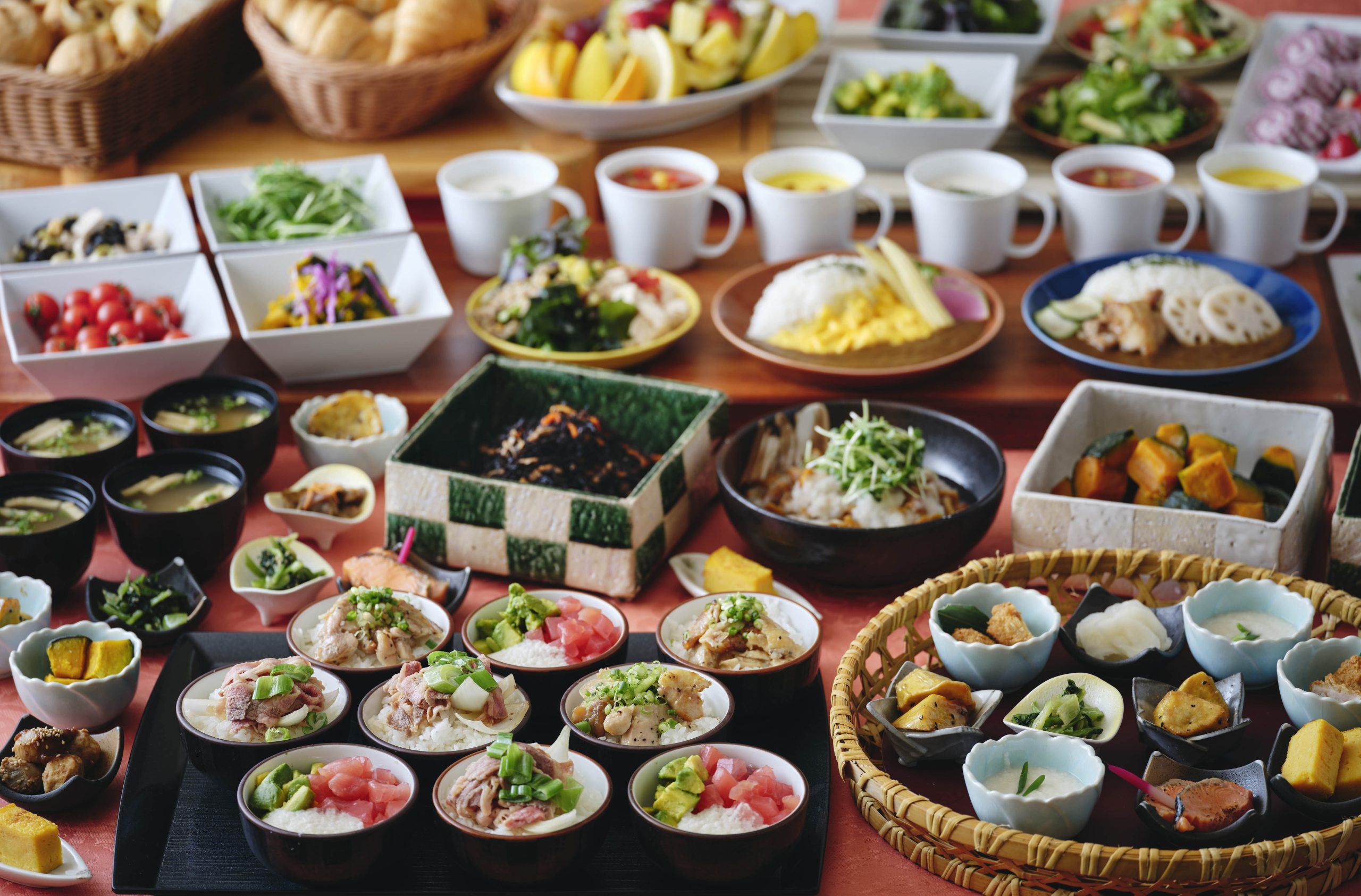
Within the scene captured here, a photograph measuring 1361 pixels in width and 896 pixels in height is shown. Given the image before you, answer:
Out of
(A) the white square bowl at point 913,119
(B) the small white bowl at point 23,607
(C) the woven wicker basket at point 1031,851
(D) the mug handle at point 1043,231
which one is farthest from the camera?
(A) the white square bowl at point 913,119

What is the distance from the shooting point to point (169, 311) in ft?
9.02

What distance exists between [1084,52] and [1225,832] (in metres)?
3.03

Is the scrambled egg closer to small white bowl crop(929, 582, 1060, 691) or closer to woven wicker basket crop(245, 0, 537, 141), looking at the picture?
small white bowl crop(929, 582, 1060, 691)

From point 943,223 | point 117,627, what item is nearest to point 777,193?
point 943,223

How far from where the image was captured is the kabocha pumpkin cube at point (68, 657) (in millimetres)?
1874

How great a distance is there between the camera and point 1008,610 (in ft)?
6.11

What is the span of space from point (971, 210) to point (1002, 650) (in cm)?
141

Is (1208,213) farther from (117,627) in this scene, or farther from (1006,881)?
(117,627)

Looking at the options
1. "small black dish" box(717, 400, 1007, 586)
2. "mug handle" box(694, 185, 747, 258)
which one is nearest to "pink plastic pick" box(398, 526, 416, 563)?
"small black dish" box(717, 400, 1007, 586)

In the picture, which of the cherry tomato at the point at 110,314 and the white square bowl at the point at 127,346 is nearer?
the white square bowl at the point at 127,346

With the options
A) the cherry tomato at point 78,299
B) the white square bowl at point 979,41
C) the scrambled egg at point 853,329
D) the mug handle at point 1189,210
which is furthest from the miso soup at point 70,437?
the white square bowl at point 979,41

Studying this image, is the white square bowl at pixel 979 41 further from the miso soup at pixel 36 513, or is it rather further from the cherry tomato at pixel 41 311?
the miso soup at pixel 36 513

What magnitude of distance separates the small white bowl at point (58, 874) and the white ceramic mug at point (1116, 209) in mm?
2374

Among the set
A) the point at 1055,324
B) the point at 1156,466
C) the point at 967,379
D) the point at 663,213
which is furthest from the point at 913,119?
the point at 1156,466
